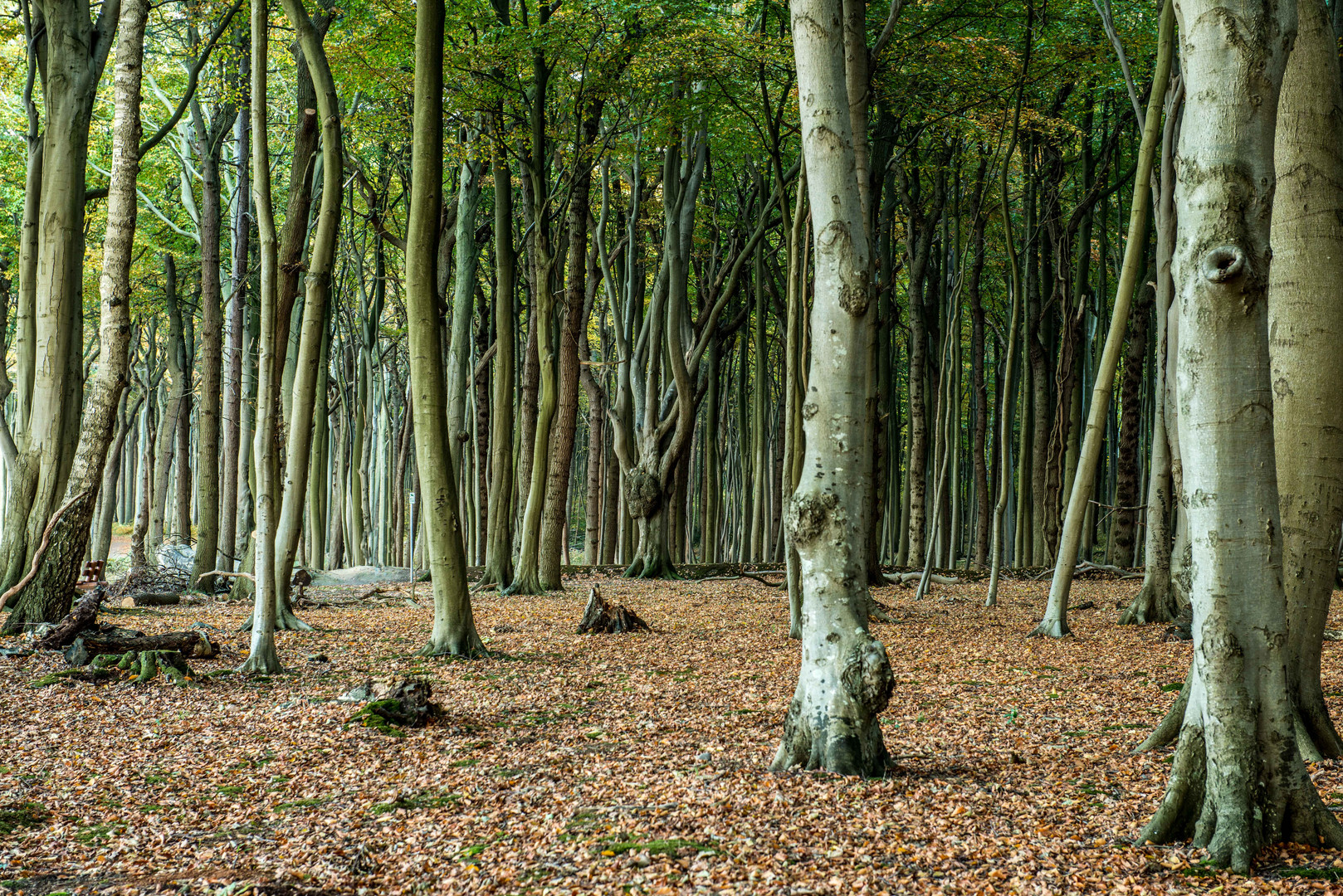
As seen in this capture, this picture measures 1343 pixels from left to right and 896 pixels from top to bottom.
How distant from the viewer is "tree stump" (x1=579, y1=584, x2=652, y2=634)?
928cm

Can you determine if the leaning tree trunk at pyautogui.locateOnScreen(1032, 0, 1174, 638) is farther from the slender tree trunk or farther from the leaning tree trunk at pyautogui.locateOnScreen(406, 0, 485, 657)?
the slender tree trunk

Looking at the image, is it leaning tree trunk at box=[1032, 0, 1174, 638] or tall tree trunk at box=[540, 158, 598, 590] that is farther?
tall tree trunk at box=[540, 158, 598, 590]

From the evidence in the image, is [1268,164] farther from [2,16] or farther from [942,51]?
[2,16]

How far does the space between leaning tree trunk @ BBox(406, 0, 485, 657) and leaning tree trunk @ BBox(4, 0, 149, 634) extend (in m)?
2.55

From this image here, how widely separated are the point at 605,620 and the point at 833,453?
18.2 ft

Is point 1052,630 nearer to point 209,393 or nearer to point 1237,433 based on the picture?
point 1237,433

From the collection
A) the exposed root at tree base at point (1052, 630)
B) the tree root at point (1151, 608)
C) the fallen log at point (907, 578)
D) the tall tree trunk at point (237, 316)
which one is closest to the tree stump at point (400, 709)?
the exposed root at tree base at point (1052, 630)

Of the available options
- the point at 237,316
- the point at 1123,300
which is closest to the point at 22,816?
the point at 1123,300

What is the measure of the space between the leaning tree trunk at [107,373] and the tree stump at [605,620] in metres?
4.44

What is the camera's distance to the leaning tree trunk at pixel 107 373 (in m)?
7.68

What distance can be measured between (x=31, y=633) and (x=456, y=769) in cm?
479

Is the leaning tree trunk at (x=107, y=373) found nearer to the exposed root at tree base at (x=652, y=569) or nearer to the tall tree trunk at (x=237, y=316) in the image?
the tall tree trunk at (x=237, y=316)

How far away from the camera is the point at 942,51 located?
1113 centimetres

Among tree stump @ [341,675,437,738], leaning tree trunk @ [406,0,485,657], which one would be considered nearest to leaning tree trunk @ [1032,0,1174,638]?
leaning tree trunk @ [406,0,485,657]
